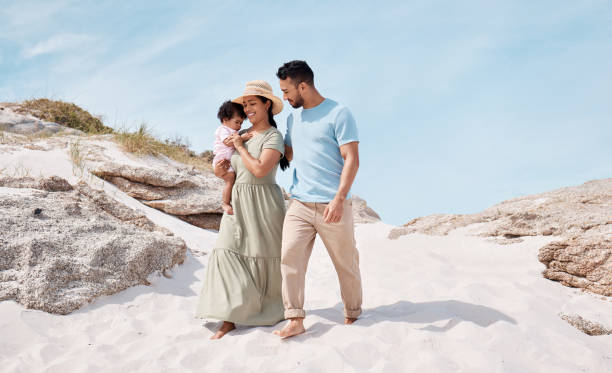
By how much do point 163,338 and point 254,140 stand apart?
5.65 feet

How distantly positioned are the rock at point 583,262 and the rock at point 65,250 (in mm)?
4183

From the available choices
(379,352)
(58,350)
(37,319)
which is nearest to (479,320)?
(379,352)

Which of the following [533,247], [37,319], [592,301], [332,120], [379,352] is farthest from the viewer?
[533,247]

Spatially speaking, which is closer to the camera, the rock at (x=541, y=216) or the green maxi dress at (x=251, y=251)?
the green maxi dress at (x=251, y=251)

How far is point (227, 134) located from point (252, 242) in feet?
2.99

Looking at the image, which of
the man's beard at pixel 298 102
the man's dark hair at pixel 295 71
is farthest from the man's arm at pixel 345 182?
the man's dark hair at pixel 295 71

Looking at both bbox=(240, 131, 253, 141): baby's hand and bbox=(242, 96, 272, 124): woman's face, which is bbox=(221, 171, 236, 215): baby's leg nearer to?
bbox=(240, 131, 253, 141): baby's hand

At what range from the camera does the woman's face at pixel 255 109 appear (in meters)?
3.58

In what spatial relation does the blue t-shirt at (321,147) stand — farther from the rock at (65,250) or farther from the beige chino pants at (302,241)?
the rock at (65,250)

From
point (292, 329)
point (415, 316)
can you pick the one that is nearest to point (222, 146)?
point (292, 329)

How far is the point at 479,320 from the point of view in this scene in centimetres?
373

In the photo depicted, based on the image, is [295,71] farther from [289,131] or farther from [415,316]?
[415,316]

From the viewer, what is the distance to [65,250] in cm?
457

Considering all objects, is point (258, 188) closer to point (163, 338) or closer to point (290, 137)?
point (290, 137)
